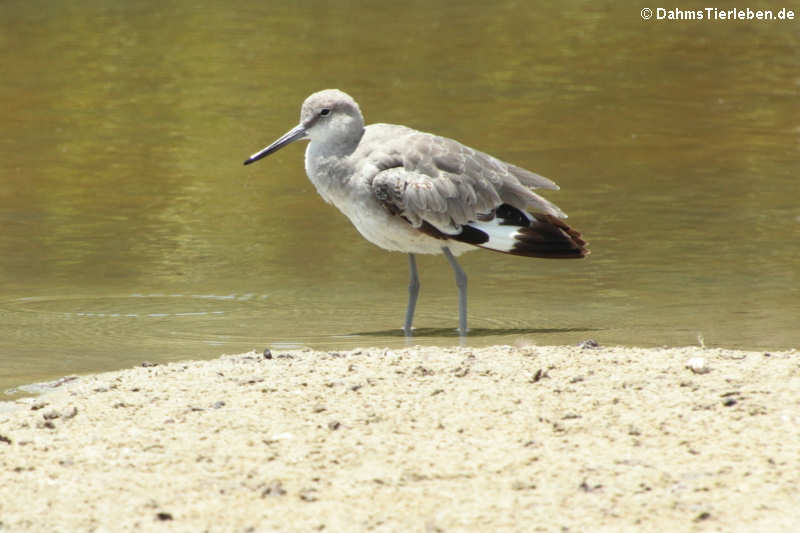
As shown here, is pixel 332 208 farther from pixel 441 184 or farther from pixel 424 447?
pixel 424 447

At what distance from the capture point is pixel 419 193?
7766 millimetres

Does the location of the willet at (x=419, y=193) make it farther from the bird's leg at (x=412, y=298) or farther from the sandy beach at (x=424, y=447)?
the sandy beach at (x=424, y=447)

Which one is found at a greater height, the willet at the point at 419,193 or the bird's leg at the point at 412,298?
the willet at the point at 419,193

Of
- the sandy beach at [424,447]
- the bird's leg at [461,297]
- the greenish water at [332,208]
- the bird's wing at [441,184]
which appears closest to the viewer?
the sandy beach at [424,447]

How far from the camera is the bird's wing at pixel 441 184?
777 centimetres

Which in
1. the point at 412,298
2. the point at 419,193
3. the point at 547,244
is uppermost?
the point at 419,193

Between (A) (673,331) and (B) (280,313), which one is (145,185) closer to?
(B) (280,313)

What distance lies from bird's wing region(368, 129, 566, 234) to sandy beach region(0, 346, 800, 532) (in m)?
Answer: 1.86

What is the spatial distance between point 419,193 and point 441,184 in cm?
22

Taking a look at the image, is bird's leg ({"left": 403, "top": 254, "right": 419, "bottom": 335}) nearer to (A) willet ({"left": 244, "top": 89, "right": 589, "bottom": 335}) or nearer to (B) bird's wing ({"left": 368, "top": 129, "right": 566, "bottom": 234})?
(A) willet ({"left": 244, "top": 89, "right": 589, "bottom": 335})

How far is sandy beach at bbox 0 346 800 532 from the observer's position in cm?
431

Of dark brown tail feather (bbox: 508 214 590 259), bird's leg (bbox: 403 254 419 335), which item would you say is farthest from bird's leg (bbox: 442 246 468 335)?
dark brown tail feather (bbox: 508 214 590 259)

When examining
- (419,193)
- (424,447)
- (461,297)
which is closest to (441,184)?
(419,193)

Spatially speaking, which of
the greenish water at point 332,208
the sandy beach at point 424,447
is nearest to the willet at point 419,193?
the greenish water at point 332,208
